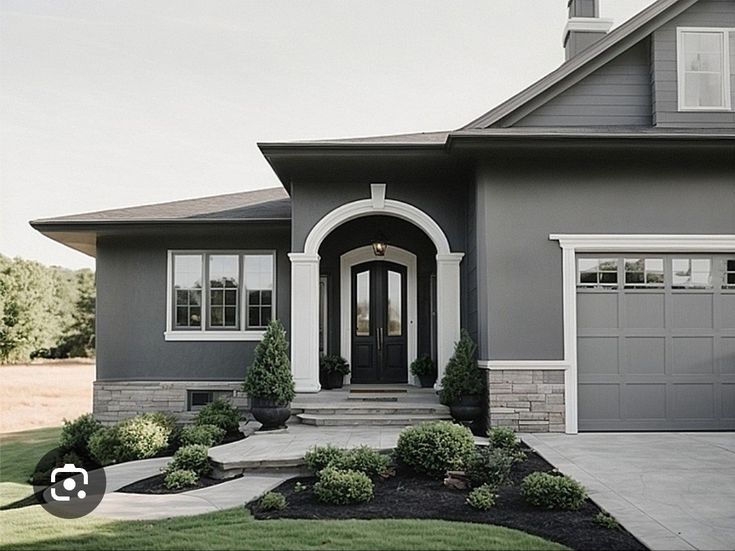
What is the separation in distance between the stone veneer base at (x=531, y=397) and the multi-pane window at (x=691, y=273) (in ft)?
6.62

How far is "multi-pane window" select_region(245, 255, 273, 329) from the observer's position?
45.9 feet

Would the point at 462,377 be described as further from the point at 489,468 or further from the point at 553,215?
the point at 489,468

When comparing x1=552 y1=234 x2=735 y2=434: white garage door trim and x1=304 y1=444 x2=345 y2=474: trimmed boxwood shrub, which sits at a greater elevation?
x1=552 y1=234 x2=735 y2=434: white garage door trim

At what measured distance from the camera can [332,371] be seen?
1398 centimetres

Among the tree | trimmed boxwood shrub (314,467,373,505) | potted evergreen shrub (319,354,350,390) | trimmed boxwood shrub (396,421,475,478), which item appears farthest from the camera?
the tree

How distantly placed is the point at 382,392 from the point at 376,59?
36.5 feet

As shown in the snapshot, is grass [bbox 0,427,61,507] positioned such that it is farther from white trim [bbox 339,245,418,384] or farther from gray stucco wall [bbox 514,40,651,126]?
gray stucco wall [bbox 514,40,651,126]

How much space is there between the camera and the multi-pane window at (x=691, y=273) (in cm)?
1100

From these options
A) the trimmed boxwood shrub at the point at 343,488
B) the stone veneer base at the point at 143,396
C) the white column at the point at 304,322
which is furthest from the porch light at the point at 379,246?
the trimmed boxwood shrub at the point at 343,488

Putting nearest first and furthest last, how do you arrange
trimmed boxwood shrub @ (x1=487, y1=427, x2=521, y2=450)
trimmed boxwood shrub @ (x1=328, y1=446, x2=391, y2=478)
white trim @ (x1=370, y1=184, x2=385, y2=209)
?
trimmed boxwood shrub @ (x1=328, y1=446, x2=391, y2=478), trimmed boxwood shrub @ (x1=487, y1=427, x2=521, y2=450), white trim @ (x1=370, y1=184, x2=385, y2=209)

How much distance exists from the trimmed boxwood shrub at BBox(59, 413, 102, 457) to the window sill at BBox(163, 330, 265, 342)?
223 centimetres

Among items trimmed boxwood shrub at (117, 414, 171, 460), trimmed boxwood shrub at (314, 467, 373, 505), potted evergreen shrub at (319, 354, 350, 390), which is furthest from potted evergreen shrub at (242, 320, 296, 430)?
trimmed boxwood shrub at (314, 467, 373, 505)

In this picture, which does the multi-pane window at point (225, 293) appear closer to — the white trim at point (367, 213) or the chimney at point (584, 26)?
the white trim at point (367, 213)

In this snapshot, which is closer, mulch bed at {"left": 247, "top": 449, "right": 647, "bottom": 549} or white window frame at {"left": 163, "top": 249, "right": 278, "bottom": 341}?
mulch bed at {"left": 247, "top": 449, "right": 647, "bottom": 549}
